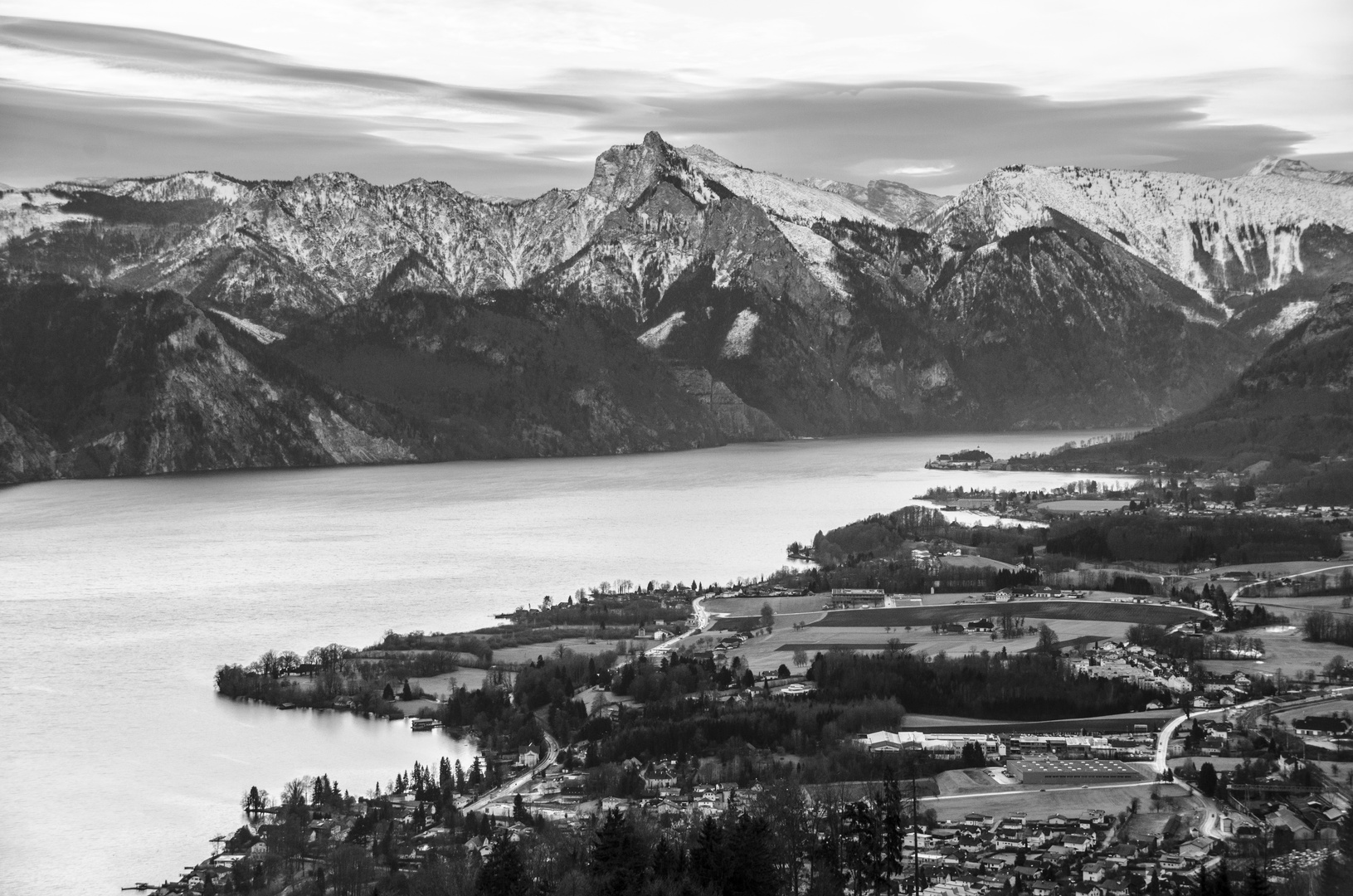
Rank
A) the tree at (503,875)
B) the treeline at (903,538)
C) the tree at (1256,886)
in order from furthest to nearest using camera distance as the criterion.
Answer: the treeline at (903,538)
the tree at (503,875)
the tree at (1256,886)

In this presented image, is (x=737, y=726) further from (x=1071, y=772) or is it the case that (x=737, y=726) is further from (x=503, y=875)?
(x=503, y=875)

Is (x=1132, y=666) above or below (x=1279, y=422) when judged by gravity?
below

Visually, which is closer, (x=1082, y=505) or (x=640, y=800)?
(x=640, y=800)

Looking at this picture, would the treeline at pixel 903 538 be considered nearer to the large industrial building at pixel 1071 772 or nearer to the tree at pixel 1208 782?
the large industrial building at pixel 1071 772

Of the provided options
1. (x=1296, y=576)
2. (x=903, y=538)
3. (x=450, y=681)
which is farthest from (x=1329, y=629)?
(x=903, y=538)

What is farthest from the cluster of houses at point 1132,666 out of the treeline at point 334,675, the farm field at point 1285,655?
the treeline at point 334,675

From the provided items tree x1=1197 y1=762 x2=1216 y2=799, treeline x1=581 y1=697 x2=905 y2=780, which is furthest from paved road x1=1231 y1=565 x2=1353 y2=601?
tree x1=1197 y1=762 x2=1216 y2=799
